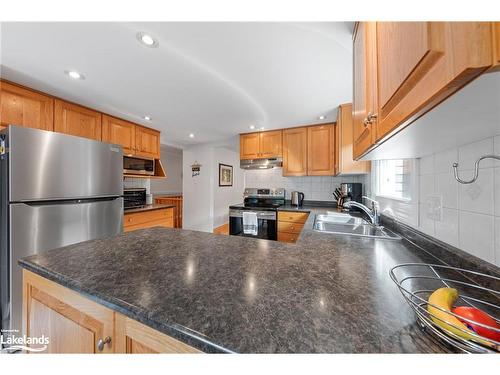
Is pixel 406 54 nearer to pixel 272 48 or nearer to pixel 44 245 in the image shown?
pixel 272 48

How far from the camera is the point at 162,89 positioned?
184 cm

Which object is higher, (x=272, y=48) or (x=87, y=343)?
(x=272, y=48)

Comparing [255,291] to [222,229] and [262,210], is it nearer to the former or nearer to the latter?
[262,210]

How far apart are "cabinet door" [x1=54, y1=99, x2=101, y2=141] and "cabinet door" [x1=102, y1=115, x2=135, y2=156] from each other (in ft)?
0.24

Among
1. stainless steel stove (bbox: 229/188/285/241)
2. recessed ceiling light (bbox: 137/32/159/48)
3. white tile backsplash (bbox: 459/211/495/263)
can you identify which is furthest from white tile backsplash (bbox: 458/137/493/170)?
stainless steel stove (bbox: 229/188/285/241)

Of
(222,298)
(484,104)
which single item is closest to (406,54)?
(484,104)

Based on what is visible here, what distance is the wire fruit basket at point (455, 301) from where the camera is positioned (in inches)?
12.9

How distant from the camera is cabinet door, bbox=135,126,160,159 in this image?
110 inches

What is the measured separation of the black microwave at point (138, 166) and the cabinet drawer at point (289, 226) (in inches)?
84.2

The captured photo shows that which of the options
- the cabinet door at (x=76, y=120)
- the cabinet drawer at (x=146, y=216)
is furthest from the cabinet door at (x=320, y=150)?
the cabinet door at (x=76, y=120)

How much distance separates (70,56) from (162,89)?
0.65 m

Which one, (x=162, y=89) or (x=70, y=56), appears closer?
(x=70, y=56)

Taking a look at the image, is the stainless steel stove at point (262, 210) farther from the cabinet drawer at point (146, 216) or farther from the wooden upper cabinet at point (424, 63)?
the wooden upper cabinet at point (424, 63)

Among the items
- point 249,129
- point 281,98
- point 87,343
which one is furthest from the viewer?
point 249,129
